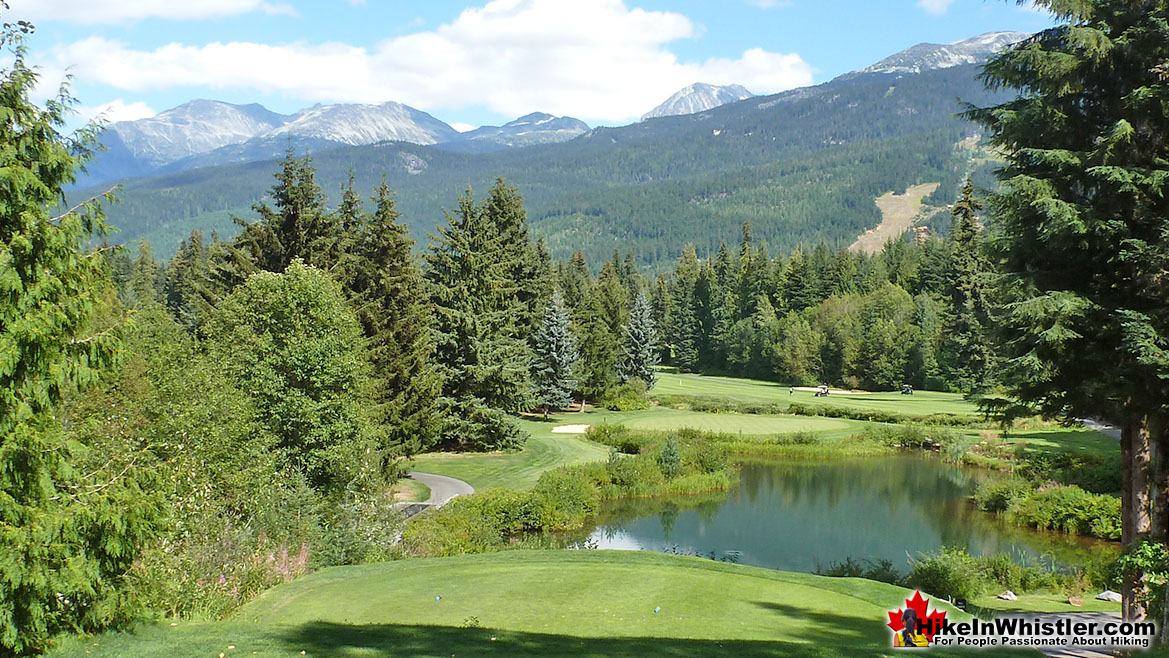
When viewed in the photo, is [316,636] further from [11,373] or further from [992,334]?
[992,334]

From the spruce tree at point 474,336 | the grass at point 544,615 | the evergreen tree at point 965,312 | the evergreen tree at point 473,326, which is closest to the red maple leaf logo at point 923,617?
the grass at point 544,615

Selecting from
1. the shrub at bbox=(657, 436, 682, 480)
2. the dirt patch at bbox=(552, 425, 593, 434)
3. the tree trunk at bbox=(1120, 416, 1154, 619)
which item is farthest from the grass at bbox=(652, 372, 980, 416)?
the tree trunk at bbox=(1120, 416, 1154, 619)

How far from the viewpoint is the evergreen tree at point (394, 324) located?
30516 millimetres

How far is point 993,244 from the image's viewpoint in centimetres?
1302

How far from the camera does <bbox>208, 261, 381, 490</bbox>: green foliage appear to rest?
23.2 meters

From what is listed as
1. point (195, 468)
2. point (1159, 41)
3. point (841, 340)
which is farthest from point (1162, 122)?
point (841, 340)

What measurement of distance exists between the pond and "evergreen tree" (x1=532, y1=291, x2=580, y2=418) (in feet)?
53.2

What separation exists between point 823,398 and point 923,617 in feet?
194

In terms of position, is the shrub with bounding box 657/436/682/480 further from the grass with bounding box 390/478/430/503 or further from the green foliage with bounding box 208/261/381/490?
the green foliage with bounding box 208/261/381/490

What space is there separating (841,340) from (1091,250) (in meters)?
71.2

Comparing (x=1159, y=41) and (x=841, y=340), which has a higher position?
(x=1159, y=41)

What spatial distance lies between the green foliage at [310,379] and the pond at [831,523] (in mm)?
8140

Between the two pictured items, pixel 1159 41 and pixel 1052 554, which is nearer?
pixel 1159 41

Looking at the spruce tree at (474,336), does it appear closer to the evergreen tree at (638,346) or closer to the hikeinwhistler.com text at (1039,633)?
the evergreen tree at (638,346)
